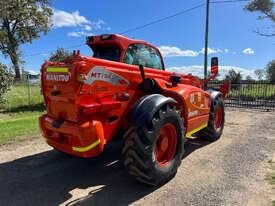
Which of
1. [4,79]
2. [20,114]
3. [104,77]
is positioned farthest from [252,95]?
[4,79]

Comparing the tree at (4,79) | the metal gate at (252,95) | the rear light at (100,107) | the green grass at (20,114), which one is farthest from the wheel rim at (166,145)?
the tree at (4,79)

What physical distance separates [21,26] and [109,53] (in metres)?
29.9

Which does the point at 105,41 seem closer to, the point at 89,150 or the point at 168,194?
the point at 89,150

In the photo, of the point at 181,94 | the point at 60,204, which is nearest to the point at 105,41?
the point at 181,94

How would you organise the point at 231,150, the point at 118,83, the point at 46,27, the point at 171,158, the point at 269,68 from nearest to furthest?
the point at 118,83 < the point at 171,158 < the point at 231,150 < the point at 46,27 < the point at 269,68

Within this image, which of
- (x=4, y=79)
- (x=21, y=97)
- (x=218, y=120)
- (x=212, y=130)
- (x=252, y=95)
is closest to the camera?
(x=212, y=130)

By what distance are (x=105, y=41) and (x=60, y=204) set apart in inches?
107

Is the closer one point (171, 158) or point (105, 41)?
point (171, 158)

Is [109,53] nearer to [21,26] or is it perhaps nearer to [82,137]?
[82,137]

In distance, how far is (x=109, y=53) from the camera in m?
3.88

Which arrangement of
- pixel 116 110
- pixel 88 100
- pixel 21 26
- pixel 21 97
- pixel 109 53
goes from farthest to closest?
pixel 21 26
pixel 21 97
pixel 109 53
pixel 116 110
pixel 88 100

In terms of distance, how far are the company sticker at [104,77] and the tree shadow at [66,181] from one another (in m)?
1.56

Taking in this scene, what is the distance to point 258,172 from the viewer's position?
139 inches

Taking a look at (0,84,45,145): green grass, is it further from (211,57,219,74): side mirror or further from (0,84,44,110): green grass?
(211,57,219,74): side mirror
